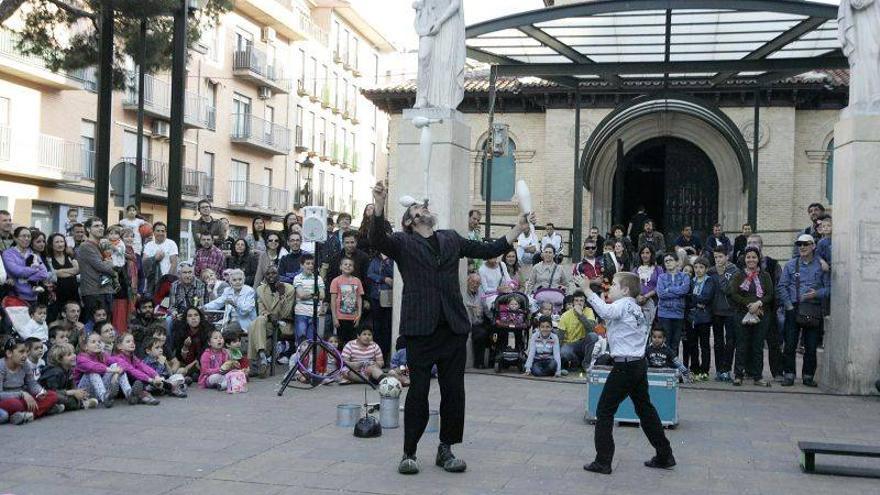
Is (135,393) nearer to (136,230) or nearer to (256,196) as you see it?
(136,230)

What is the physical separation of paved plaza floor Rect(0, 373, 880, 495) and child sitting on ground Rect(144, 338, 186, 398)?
263mm

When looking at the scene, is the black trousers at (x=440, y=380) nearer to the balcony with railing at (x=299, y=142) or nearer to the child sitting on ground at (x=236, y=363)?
the child sitting on ground at (x=236, y=363)

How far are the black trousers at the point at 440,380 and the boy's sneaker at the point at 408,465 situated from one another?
0.14 ft

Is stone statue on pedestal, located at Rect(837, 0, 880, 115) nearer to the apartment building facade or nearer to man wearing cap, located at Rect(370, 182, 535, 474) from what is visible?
man wearing cap, located at Rect(370, 182, 535, 474)

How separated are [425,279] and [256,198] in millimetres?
43046

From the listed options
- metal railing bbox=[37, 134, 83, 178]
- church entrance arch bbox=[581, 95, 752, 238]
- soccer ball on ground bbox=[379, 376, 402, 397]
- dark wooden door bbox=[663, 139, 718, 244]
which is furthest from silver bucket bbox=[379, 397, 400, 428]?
metal railing bbox=[37, 134, 83, 178]

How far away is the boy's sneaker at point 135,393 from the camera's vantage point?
10.9m

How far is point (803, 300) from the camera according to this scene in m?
12.8

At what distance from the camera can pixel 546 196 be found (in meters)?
32.0

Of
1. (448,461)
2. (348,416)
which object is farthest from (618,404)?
(348,416)

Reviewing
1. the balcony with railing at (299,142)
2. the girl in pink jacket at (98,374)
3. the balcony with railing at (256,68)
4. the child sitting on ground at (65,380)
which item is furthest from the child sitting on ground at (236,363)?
the balcony with railing at (299,142)

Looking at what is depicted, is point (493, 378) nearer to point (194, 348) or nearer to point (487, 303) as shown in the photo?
point (487, 303)

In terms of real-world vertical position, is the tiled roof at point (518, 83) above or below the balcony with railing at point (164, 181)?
above

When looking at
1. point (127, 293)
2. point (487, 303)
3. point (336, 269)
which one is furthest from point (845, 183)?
point (127, 293)
